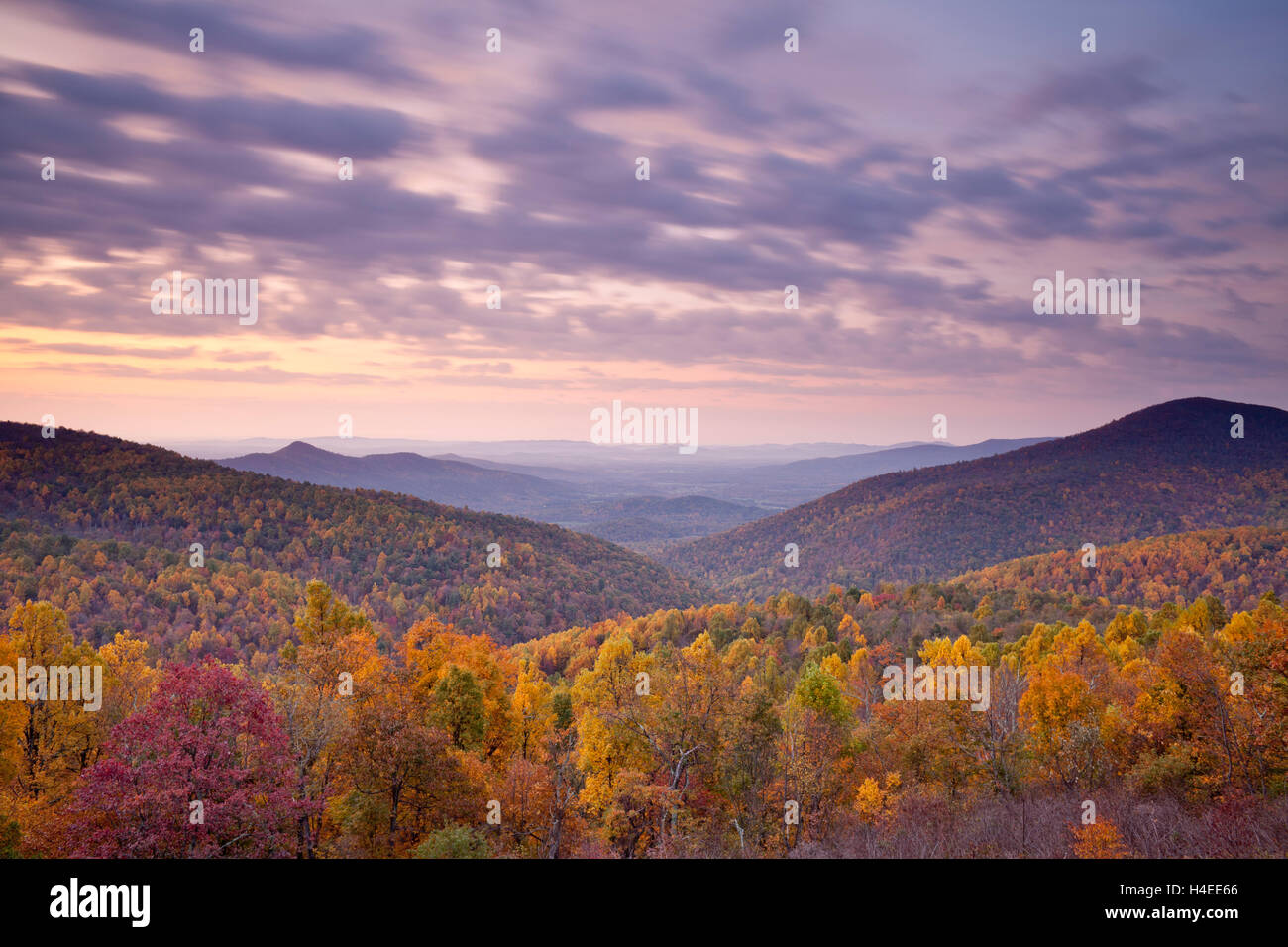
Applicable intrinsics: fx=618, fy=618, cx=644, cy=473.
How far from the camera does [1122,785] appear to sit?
82.0 feet

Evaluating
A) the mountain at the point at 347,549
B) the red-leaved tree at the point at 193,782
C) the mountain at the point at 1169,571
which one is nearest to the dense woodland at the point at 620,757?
the red-leaved tree at the point at 193,782

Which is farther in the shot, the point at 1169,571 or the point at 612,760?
the point at 1169,571

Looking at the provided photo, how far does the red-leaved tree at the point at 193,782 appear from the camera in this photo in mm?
16141

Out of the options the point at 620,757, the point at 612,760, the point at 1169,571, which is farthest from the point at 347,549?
the point at 1169,571

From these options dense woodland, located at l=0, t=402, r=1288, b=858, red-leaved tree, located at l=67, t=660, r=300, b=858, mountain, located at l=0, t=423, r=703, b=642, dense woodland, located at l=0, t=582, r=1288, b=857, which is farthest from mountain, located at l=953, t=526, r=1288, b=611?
red-leaved tree, located at l=67, t=660, r=300, b=858

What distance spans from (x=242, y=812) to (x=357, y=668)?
11195 mm

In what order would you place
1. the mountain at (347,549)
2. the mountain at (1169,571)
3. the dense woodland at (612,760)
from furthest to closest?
the mountain at (347,549) → the mountain at (1169,571) → the dense woodland at (612,760)

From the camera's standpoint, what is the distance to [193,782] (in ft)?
56.4

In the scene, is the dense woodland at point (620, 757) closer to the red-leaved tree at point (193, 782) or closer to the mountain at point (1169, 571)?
the red-leaved tree at point (193, 782)

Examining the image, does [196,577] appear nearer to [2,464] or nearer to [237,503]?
[237,503]

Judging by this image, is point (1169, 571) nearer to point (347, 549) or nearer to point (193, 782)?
point (193, 782)

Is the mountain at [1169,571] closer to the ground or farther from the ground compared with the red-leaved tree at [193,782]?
closer to the ground

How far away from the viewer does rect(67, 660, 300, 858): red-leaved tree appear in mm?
16141
